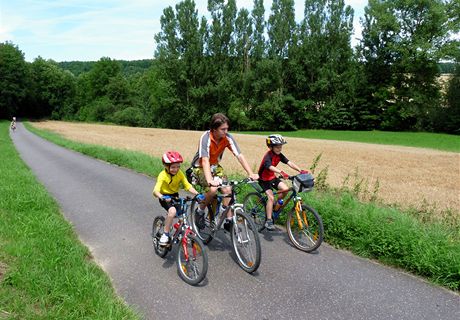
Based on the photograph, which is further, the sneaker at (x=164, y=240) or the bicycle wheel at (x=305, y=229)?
the bicycle wheel at (x=305, y=229)

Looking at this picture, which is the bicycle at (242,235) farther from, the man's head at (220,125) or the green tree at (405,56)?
the green tree at (405,56)

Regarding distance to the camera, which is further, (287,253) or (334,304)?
(287,253)

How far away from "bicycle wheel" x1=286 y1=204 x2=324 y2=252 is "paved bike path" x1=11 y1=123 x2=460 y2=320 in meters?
0.16

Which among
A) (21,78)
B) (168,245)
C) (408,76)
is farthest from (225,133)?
(21,78)

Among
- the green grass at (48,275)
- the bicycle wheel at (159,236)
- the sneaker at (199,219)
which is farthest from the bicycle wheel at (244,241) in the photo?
the green grass at (48,275)

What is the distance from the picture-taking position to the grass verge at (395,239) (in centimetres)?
449

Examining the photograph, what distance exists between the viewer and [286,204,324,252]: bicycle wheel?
5.37 metres

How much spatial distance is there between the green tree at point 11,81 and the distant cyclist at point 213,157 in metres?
81.9

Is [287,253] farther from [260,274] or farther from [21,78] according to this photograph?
[21,78]

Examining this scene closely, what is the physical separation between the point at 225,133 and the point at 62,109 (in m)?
90.9

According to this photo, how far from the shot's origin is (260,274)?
465cm

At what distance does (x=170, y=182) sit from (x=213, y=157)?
2.76ft

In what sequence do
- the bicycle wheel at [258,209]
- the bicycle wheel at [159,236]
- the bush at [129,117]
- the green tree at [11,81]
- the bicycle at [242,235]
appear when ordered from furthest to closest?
1. the green tree at [11,81]
2. the bush at [129,117]
3. the bicycle wheel at [258,209]
4. the bicycle wheel at [159,236]
5. the bicycle at [242,235]

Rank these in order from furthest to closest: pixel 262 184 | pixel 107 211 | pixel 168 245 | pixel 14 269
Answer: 1. pixel 107 211
2. pixel 262 184
3. pixel 168 245
4. pixel 14 269
